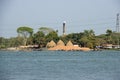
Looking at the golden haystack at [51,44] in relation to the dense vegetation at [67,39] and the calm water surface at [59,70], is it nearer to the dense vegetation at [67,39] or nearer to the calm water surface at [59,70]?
the dense vegetation at [67,39]

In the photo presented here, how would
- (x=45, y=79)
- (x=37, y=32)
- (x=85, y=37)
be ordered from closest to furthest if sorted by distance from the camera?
(x=45, y=79) < (x=85, y=37) < (x=37, y=32)

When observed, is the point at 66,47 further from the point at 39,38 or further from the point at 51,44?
the point at 39,38

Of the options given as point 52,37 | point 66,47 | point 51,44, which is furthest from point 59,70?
point 66,47

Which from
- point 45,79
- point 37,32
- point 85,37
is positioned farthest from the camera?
point 37,32

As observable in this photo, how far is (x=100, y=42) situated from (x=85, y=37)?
16.4 ft

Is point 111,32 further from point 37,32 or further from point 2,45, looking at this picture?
point 2,45

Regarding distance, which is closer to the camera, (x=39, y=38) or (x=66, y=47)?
(x=39, y=38)

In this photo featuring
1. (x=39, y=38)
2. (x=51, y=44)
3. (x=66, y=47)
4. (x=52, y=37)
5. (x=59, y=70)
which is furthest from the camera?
(x=66, y=47)

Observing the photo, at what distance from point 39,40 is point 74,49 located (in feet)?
19.5

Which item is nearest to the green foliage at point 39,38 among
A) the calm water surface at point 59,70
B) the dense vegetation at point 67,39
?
the dense vegetation at point 67,39

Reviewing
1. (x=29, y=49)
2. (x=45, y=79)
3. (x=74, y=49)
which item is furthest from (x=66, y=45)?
(x=45, y=79)

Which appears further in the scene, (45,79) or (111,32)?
(111,32)

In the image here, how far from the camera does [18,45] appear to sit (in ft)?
251

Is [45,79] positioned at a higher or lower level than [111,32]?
lower
